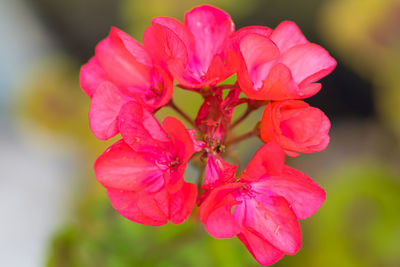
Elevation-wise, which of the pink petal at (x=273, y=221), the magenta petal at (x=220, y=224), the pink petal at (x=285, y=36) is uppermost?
the pink petal at (x=285, y=36)

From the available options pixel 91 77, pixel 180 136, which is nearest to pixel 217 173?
pixel 180 136

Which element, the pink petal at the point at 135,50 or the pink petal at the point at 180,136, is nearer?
the pink petal at the point at 180,136

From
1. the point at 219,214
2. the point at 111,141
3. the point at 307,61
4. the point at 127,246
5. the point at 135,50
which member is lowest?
the point at 127,246

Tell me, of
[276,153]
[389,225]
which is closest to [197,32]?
[276,153]

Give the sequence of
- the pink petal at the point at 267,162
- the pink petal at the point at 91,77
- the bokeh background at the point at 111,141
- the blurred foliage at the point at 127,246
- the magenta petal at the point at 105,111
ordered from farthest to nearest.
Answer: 1. the bokeh background at the point at 111,141
2. the blurred foliage at the point at 127,246
3. the pink petal at the point at 91,77
4. the magenta petal at the point at 105,111
5. the pink petal at the point at 267,162

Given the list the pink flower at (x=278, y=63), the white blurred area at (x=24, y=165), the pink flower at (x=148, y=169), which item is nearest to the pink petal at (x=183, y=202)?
the pink flower at (x=148, y=169)

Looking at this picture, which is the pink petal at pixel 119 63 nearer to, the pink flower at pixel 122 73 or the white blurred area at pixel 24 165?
the pink flower at pixel 122 73

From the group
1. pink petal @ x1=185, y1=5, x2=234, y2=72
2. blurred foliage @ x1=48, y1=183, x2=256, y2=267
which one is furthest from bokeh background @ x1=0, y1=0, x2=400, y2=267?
pink petal @ x1=185, y1=5, x2=234, y2=72

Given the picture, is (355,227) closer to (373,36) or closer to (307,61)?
(373,36)
